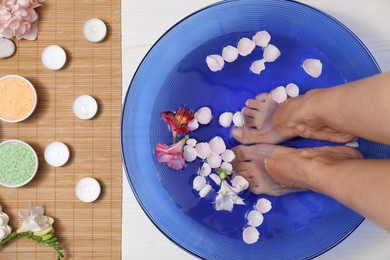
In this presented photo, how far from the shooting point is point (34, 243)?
95cm

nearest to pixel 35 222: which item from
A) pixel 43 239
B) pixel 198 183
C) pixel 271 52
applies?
pixel 43 239

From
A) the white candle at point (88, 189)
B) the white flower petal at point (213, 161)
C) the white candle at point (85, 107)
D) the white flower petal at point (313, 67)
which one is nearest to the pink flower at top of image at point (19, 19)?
the white candle at point (85, 107)

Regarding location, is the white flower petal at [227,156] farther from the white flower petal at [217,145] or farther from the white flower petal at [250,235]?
the white flower petal at [250,235]

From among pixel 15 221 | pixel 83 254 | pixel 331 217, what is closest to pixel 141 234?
pixel 83 254

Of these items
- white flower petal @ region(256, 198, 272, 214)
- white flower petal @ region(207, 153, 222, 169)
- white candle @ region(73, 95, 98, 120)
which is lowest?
white flower petal @ region(256, 198, 272, 214)

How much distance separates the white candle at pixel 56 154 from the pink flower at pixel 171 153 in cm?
18

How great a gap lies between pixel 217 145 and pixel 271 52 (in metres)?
0.19

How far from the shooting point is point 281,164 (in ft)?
2.95

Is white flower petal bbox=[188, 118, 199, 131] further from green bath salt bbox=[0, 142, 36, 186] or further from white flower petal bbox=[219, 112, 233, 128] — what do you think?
green bath salt bbox=[0, 142, 36, 186]

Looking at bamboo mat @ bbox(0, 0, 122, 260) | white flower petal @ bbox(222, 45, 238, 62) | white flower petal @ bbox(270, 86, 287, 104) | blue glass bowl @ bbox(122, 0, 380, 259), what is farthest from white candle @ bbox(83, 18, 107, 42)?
white flower petal @ bbox(270, 86, 287, 104)

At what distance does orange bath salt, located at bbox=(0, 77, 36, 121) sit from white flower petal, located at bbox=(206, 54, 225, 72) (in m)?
0.32

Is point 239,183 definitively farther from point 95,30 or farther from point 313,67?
point 95,30

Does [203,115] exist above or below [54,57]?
below

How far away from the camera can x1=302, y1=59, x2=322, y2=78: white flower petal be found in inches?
35.7
